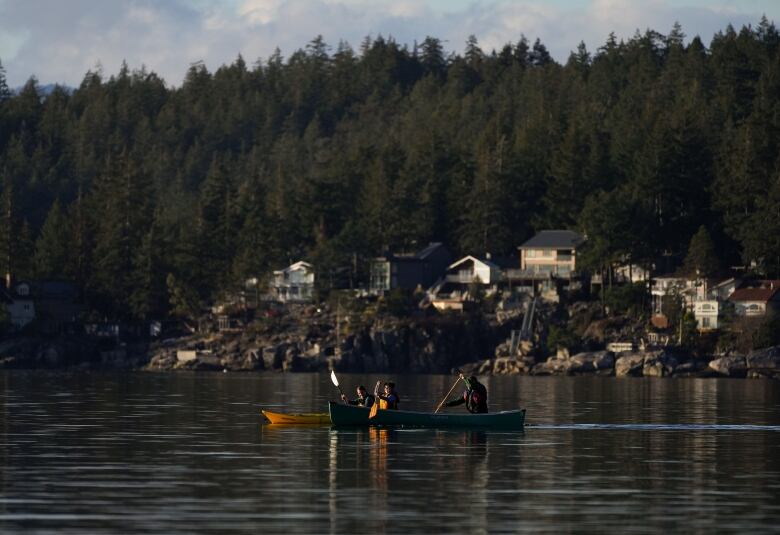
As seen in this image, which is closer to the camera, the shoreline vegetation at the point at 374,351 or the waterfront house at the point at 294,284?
the shoreline vegetation at the point at 374,351

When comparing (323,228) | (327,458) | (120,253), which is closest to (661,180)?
(323,228)

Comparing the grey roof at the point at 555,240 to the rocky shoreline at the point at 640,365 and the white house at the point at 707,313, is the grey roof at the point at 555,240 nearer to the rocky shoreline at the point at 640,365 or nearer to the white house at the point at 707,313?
the white house at the point at 707,313

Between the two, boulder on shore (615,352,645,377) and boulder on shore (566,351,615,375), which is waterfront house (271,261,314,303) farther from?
boulder on shore (615,352,645,377)

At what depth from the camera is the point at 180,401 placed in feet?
240

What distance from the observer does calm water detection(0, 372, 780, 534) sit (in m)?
28.9

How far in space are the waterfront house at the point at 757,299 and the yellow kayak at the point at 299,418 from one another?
90031 millimetres

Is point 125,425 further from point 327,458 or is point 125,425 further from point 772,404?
point 772,404

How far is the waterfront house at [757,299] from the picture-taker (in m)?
A: 137

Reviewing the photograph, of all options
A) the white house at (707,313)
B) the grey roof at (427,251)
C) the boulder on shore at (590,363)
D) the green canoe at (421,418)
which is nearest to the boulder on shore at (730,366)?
the boulder on shore at (590,363)

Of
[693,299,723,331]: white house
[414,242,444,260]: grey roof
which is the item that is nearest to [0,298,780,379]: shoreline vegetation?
[693,299,723,331]: white house

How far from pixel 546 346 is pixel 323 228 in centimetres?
4068

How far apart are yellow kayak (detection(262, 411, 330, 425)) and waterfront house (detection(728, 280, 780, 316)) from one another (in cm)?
9003

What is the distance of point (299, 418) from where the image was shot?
5225 centimetres

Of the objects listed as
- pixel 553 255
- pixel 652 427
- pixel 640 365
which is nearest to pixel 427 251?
pixel 553 255
